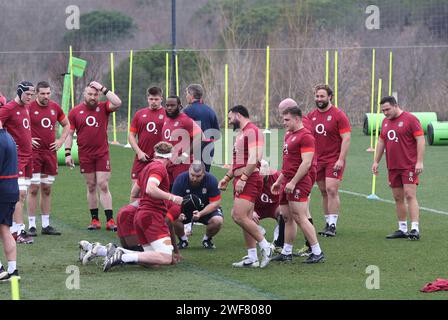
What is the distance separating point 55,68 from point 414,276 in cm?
2611

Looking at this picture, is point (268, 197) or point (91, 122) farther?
point (91, 122)

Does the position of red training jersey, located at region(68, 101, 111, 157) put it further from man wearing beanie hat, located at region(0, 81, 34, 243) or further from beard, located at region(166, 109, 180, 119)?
man wearing beanie hat, located at region(0, 81, 34, 243)

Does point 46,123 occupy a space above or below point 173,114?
below

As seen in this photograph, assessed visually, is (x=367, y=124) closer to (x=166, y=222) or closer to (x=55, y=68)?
(x=55, y=68)

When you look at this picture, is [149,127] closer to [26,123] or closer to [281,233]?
[26,123]

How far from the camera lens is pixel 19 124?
1306 centimetres

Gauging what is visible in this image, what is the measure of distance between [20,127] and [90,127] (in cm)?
162

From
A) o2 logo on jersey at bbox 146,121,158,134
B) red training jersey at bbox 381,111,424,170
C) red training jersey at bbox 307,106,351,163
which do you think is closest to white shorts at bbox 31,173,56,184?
o2 logo on jersey at bbox 146,121,158,134

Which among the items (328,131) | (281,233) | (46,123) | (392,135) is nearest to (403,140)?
(392,135)

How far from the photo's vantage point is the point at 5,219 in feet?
34.2

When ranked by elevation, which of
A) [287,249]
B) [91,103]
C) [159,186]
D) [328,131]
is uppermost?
[91,103]

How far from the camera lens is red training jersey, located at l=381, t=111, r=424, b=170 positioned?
13461 mm

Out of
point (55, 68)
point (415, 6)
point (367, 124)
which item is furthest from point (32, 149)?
point (415, 6)

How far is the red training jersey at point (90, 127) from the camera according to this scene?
14531mm
